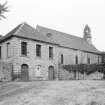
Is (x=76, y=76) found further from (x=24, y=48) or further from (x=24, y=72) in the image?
(x=24, y=48)

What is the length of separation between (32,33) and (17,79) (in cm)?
792

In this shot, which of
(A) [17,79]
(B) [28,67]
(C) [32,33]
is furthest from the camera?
(C) [32,33]

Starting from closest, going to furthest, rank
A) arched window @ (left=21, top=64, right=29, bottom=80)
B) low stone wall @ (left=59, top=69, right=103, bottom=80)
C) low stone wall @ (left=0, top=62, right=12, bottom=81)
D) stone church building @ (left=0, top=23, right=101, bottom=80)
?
low stone wall @ (left=0, top=62, right=12, bottom=81) → stone church building @ (left=0, top=23, right=101, bottom=80) → arched window @ (left=21, top=64, right=29, bottom=80) → low stone wall @ (left=59, top=69, right=103, bottom=80)

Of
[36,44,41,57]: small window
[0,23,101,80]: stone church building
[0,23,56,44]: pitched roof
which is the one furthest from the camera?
[36,44,41,57]: small window

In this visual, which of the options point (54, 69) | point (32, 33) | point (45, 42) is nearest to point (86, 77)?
point (54, 69)

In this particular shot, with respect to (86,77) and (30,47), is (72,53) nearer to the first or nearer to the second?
(86,77)

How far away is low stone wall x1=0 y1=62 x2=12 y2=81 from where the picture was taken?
23.5 metres

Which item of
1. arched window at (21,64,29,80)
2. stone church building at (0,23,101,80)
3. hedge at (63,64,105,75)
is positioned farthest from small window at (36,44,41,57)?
hedge at (63,64,105,75)

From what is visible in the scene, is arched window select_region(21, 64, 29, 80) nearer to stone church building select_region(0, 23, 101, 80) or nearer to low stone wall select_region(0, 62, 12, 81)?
stone church building select_region(0, 23, 101, 80)

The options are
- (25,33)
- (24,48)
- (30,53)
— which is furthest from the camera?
(25,33)

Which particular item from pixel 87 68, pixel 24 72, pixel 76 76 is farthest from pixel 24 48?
pixel 87 68

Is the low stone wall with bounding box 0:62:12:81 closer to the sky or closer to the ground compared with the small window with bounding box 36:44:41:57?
closer to the ground

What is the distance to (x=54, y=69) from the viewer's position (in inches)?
1182

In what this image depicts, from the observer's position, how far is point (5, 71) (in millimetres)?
23969
